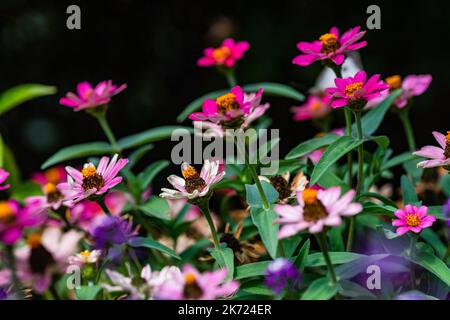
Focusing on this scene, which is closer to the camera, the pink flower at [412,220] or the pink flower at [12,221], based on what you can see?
the pink flower at [12,221]

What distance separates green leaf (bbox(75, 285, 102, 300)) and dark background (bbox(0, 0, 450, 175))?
1.28 m

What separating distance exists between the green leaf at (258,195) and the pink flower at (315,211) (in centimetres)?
11

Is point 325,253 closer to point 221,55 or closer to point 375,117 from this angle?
point 375,117

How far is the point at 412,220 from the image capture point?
79 centimetres

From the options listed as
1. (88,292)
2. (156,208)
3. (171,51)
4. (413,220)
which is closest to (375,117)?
(413,220)

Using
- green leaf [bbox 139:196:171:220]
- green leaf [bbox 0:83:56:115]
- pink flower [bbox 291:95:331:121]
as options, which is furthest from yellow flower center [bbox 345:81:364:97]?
green leaf [bbox 0:83:56:115]

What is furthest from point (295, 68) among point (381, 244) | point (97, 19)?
point (381, 244)

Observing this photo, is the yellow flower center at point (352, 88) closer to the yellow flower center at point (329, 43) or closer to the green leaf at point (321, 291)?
the yellow flower center at point (329, 43)

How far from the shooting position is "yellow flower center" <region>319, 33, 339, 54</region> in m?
0.91

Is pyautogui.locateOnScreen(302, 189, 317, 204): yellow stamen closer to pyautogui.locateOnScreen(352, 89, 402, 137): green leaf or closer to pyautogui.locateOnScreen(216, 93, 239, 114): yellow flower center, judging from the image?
pyautogui.locateOnScreen(216, 93, 239, 114): yellow flower center

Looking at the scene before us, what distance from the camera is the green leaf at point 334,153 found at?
81cm

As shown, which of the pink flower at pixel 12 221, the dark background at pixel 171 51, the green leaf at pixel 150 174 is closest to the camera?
the pink flower at pixel 12 221

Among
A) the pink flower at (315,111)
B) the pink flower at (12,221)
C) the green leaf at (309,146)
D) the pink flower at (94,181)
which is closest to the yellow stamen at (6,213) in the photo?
the pink flower at (12,221)

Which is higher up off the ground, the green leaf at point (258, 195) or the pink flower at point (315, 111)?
the pink flower at point (315, 111)
